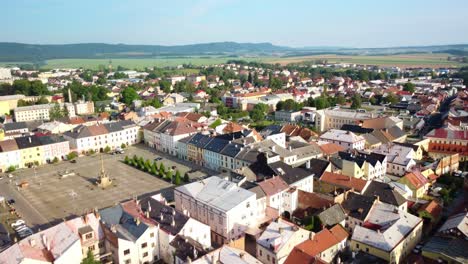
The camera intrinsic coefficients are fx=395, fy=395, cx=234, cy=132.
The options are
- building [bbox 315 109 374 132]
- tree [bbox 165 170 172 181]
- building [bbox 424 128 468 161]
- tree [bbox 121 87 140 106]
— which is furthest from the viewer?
tree [bbox 121 87 140 106]

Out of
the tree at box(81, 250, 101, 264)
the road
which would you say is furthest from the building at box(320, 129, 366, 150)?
the tree at box(81, 250, 101, 264)

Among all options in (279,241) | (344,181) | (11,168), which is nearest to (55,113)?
(11,168)

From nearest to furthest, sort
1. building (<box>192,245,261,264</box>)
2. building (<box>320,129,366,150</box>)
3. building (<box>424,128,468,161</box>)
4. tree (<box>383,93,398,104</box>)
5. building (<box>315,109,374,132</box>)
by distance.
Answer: building (<box>192,245,261,264</box>) < building (<box>424,128,468,161</box>) < building (<box>320,129,366,150</box>) < building (<box>315,109,374,132</box>) < tree (<box>383,93,398,104</box>)

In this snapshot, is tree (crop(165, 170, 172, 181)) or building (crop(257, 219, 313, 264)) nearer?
building (crop(257, 219, 313, 264))

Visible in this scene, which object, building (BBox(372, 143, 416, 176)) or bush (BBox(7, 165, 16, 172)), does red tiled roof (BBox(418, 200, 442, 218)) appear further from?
bush (BBox(7, 165, 16, 172))

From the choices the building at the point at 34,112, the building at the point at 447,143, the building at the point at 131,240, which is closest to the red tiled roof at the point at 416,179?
the building at the point at 447,143

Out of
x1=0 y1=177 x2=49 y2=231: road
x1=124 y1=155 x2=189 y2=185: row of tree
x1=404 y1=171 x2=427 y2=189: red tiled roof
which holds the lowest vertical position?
x1=0 y1=177 x2=49 y2=231: road

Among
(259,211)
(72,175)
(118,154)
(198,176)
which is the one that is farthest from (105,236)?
(118,154)

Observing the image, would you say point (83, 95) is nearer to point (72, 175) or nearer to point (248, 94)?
point (248, 94)
